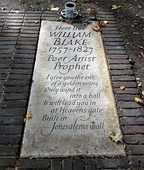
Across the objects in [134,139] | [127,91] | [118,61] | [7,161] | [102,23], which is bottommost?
[7,161]

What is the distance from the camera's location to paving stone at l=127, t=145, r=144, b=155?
2.51 m

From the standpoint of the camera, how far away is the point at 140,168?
240 centimetres

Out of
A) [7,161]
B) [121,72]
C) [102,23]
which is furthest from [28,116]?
[102,23]

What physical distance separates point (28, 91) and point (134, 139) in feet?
4.32

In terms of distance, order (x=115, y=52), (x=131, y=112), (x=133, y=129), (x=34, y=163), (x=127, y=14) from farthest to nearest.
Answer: (x=127, y=14) → (x=115, y=52) → (x=131, y=112) → (x=133, y=129) → (x=34, y=163)

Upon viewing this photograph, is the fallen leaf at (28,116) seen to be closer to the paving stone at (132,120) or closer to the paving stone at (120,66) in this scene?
the paving stone at (132,120)

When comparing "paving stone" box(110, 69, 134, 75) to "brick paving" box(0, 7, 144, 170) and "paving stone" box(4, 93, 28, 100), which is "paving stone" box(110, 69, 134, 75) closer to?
"brick paving" box(0, 7, 144, 170)

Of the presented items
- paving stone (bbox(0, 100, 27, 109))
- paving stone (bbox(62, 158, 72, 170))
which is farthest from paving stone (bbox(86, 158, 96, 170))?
paving stone (bbox(0, 100, 27, 109))

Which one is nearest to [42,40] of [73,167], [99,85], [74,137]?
[99,85]

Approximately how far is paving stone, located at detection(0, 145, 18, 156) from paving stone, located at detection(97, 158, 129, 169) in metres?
0.80

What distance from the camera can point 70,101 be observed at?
2957 mm

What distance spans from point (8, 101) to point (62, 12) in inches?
85.4

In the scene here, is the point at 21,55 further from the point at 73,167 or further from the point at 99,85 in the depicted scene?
the point at 73,167

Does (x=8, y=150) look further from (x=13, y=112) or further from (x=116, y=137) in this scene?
(x=116, y=137)
